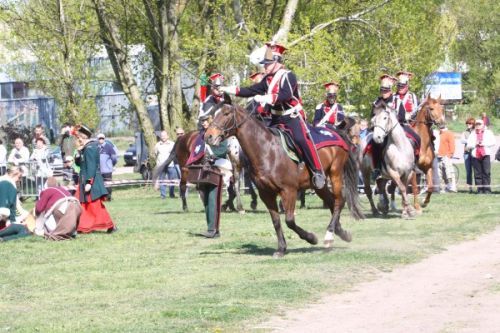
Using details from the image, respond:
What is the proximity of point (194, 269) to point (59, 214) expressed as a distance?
17.6 feet

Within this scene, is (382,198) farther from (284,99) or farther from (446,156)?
(446,156)

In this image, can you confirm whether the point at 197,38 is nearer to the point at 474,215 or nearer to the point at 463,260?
the point at 474,215

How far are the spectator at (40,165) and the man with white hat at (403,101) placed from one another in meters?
12.7

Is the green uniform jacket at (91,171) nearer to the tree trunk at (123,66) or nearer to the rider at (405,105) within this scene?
the rider at (405,105)

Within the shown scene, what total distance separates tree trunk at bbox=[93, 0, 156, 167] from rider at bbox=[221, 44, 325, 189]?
2022cm

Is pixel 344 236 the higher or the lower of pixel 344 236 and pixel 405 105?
the lower

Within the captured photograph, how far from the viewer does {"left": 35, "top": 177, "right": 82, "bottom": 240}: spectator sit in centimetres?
1952

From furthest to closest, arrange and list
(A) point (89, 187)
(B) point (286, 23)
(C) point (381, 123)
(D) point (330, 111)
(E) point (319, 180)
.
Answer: (B) point (286, 23) < (D) point (330, 111) < (C) point (381, 123) < (A) point (89, 187) < (E) point (319, 180)

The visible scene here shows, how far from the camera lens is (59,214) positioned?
64.1 feet

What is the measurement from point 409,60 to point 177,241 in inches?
760

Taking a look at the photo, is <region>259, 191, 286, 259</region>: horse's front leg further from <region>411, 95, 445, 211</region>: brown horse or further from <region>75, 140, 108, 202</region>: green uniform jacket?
<region>411, 95, 445, 211</region>: brown horse

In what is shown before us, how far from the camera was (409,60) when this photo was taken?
1431 inches

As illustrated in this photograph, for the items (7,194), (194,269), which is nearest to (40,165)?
(7,194)

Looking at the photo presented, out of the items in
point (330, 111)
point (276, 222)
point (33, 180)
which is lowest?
point (276, 222)
